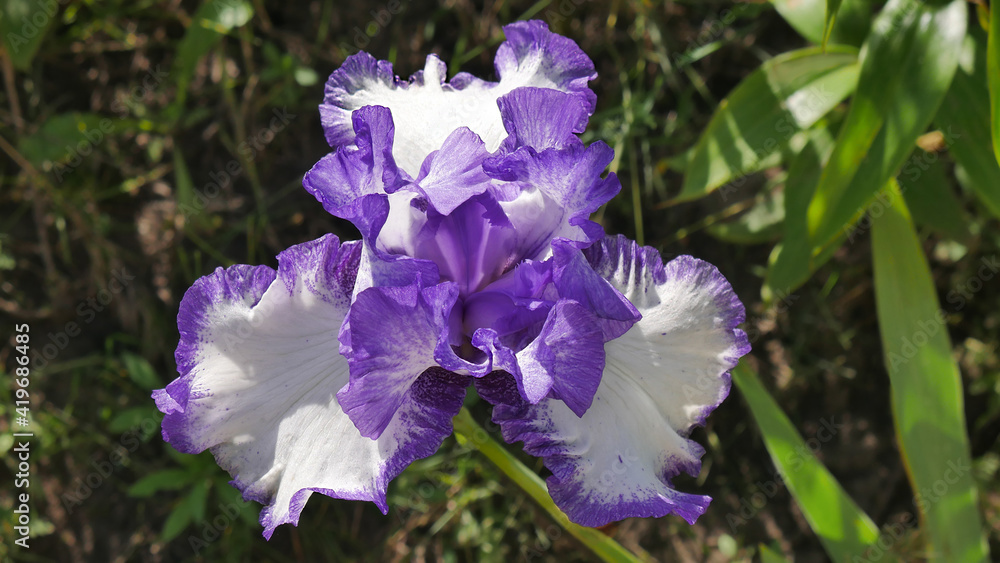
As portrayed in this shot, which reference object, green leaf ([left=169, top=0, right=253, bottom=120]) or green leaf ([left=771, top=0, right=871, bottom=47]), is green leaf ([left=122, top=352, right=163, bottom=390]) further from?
green leaf ([left=771, top=0, right=871, bottom=47])

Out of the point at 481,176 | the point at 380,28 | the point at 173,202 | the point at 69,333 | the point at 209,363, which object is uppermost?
the point at 481,176

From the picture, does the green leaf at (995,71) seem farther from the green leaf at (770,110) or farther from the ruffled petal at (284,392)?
the ruffled petal at (284,392)

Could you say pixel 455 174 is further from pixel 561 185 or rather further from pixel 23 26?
pixel 23 26

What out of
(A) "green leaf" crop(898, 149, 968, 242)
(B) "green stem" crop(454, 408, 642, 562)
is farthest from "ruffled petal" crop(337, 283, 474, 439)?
(A) "green leaf" crop(898, 149, 968, 242)

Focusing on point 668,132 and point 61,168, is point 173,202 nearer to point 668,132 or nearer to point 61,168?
point 61,168

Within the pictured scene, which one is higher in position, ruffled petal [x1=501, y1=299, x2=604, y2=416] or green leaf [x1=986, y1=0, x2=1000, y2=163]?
green leaf [x1=986, y1=0, x2=1000, y2=163]

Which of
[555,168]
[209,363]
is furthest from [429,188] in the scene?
[209,363]
